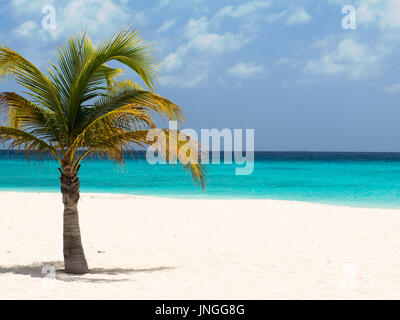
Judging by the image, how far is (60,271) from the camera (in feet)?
23.9

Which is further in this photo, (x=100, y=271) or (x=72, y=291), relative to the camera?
(x=100, y=271)

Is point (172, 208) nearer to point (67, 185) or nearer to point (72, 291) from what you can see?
point (67, 185)

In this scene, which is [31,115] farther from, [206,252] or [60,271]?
[206,252]

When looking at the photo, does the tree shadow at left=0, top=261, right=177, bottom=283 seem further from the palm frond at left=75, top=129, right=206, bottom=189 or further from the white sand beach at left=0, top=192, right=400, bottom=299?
the palm frond at left=75, top=129, right=206, bottom=189

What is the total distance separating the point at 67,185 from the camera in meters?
6.88

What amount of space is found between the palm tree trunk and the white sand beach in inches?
13.8

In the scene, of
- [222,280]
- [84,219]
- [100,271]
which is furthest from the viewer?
[84,219]

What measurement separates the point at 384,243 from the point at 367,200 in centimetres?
1533

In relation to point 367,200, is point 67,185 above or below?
above

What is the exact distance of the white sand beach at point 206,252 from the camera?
6016mm

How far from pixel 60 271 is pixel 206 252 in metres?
2.85

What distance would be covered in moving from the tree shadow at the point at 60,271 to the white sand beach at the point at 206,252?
0.02 m
